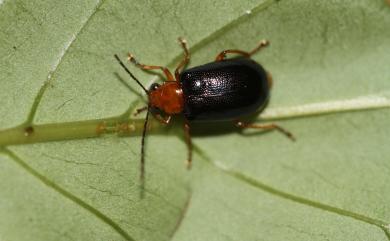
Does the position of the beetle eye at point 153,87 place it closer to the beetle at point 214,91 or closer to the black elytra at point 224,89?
the beetle at point 214,91

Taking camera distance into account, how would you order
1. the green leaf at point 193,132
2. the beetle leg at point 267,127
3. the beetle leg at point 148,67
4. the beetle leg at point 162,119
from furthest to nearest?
the beetle leg at point 267,127, the beetle leg at point 162,119, the beetle leg at point 148,67, the green leaf at point 193,132

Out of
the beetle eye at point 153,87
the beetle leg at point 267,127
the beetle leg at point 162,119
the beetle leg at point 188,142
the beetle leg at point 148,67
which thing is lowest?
the beetle leg at point 267,127

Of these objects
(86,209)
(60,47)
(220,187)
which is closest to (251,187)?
(220,187)

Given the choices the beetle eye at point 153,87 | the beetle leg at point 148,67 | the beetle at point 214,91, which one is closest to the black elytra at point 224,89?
the beetle at point 214,91

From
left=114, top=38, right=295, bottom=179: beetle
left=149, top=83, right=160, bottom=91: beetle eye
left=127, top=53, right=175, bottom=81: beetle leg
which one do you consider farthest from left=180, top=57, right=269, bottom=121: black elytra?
left=149, top=83, right=160, bottom=91: beetle eye

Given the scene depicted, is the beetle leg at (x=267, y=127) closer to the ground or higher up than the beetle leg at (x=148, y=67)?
closer to the ground

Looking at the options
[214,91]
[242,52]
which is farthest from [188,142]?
[242,52]

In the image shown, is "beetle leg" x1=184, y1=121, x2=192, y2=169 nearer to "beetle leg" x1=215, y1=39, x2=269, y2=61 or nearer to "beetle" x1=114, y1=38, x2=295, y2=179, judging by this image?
"beetle" x1=114, y1=38, x2=295, y2=179

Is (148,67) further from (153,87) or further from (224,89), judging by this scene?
(224,89)

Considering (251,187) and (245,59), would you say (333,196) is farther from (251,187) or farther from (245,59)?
(245,59)
